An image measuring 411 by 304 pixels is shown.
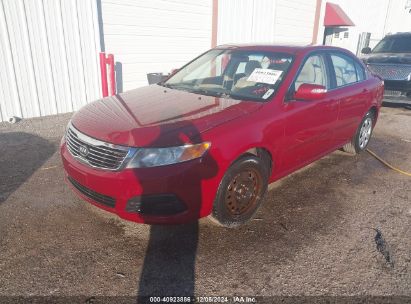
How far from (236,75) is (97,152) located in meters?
1.85

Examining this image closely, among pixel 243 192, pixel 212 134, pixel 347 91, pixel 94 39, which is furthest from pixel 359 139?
pixel 94 39

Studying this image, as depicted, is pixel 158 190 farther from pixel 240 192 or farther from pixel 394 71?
pixel 394 71

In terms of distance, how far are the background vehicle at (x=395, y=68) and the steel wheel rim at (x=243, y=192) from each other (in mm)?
6756

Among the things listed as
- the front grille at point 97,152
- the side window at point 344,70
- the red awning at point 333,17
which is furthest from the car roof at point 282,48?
the red awning at point 333,17

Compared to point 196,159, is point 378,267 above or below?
below

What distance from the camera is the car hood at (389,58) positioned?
8375 mm

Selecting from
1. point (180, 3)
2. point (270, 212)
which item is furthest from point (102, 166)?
point (180, 3)

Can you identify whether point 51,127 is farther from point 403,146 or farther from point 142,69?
point 403,146

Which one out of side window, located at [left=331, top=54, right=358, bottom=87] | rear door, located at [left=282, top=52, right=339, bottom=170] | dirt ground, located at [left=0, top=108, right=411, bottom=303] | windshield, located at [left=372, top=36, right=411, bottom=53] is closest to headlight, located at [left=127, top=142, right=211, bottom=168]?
dirt ground, located at [left=0, top=108, right=411, bottom=303]

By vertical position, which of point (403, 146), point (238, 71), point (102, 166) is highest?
point (238, 71)

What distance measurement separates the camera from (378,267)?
8.75 feet

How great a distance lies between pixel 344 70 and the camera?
4.46 m

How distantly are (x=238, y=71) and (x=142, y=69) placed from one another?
529 centimetres

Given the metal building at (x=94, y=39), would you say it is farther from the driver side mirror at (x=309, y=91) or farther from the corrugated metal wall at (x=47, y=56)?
the driver side mirror at (x=309, y=91)
